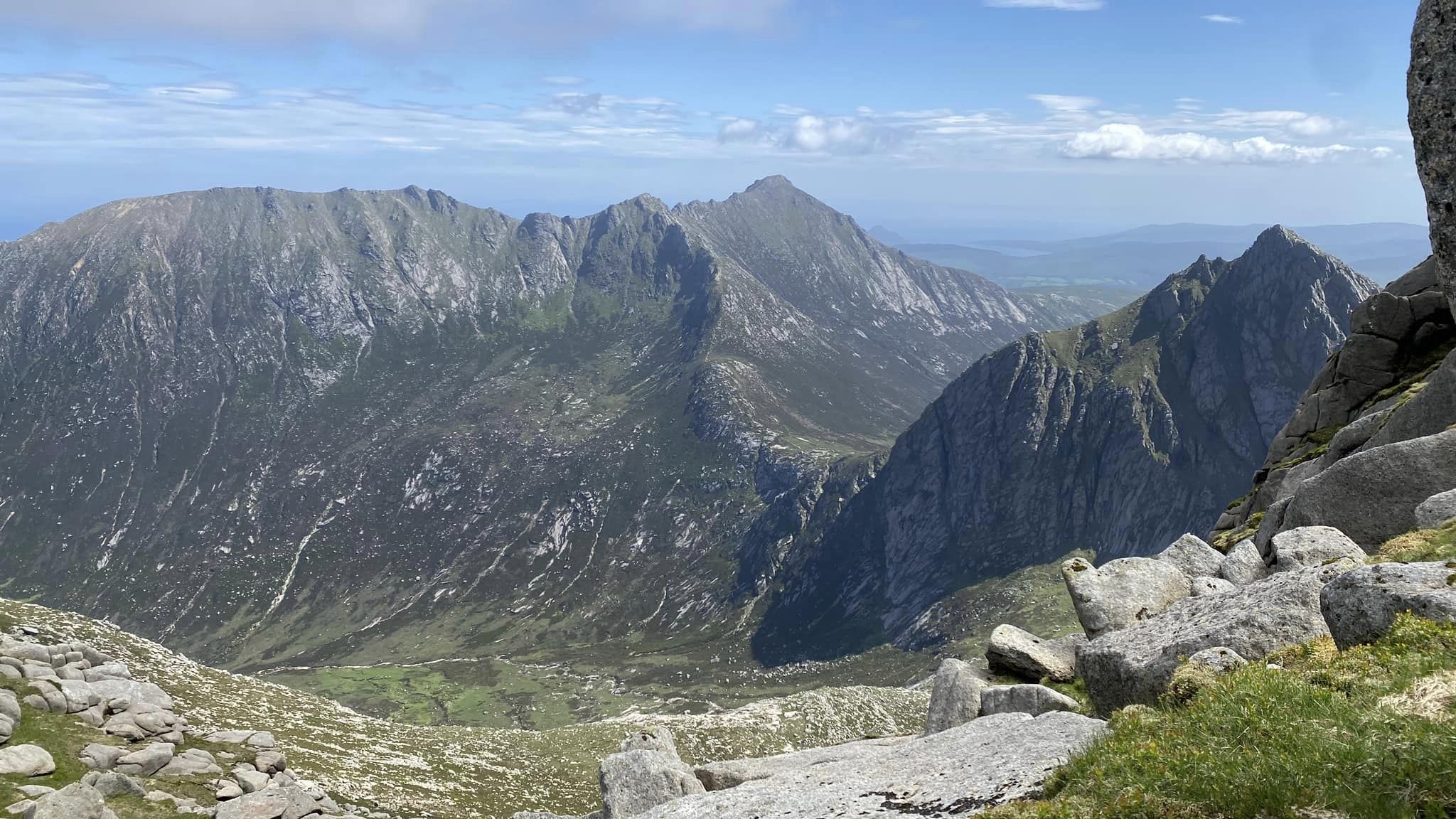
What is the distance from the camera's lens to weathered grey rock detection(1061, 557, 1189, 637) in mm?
33062

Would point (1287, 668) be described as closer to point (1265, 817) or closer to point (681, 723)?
point (1265, 817)

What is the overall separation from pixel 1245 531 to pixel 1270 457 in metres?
22.7

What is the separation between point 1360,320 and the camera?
65.9 meters

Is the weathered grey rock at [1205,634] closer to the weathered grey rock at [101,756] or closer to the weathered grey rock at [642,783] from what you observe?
the weathered grey rock at [642,783]

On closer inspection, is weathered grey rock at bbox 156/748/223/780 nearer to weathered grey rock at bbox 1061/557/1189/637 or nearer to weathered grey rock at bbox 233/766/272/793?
weathered grey rock at bbox 233/766/272/793

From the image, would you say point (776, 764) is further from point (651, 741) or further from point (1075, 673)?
point (1075, 673)

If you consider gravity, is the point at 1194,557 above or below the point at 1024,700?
above

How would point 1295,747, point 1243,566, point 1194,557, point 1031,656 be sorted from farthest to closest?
1. point 1194,557
2. point 1243,566
3. point 1031,656
4. point 1295,747

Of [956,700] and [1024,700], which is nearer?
[1024,700]

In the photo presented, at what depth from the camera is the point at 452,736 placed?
3536 inches

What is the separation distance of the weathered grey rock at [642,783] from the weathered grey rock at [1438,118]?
1186 inches

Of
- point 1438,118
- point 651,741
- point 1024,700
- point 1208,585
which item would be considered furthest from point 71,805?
point 1438,118

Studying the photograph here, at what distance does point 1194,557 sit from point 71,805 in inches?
1944

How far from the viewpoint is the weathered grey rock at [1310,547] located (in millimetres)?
29250
